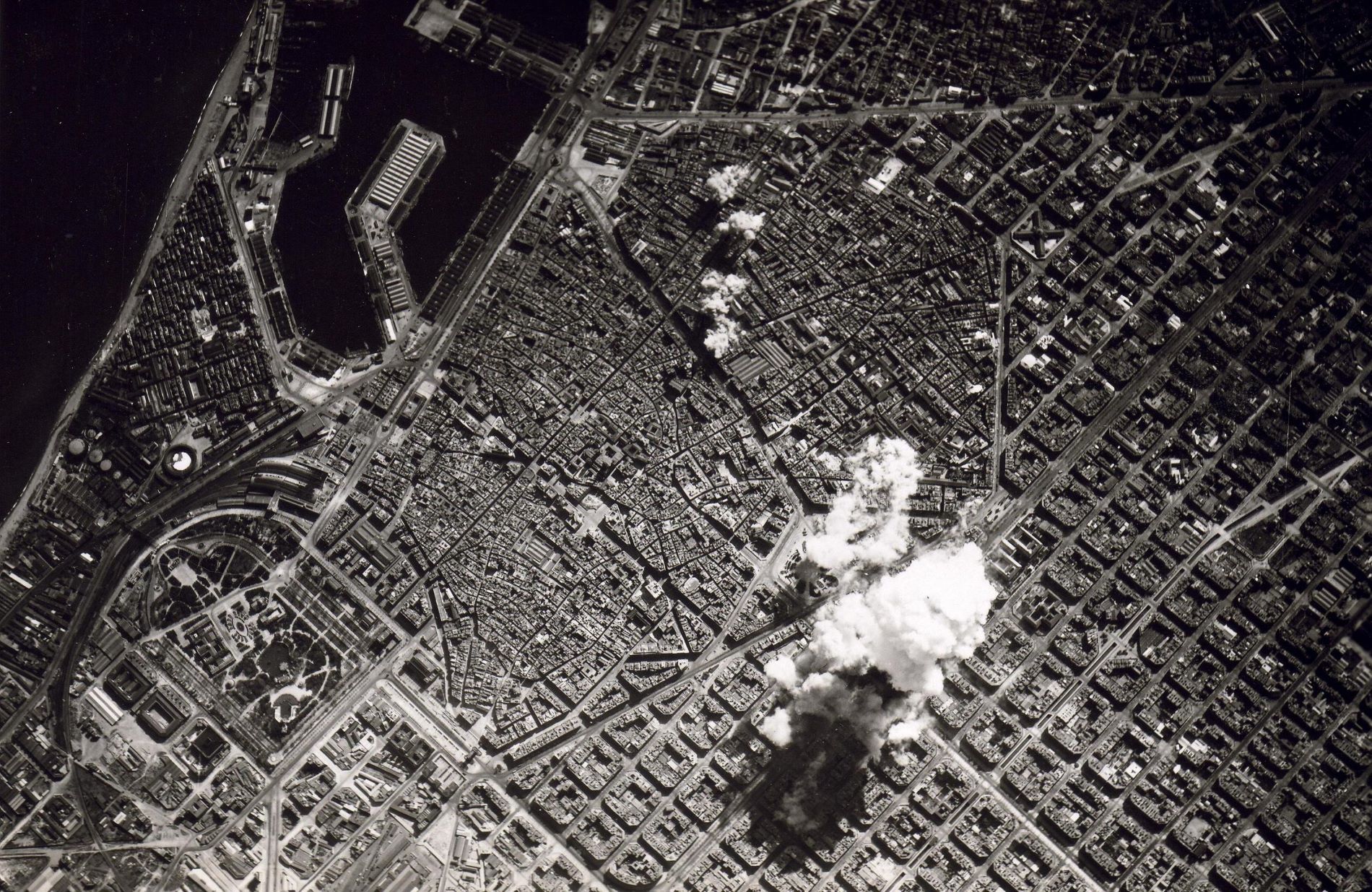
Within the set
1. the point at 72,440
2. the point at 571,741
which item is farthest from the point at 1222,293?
the point at 72,440

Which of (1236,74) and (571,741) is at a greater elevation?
(1236,74)

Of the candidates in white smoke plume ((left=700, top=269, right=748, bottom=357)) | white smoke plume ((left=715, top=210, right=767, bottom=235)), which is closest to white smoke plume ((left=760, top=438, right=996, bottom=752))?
white smoke plume ((left=700, top=269, right=748, bottom=357))

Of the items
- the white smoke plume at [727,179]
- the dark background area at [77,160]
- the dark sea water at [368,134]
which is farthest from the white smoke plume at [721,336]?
the dark background area at [77,160]

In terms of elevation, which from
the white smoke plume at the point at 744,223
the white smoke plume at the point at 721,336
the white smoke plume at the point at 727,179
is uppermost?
the white smoke plume at the point at 727,179

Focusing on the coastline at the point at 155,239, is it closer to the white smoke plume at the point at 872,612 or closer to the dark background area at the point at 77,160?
the dark background area at the point at 77,160

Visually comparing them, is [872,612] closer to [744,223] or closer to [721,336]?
[721,336]

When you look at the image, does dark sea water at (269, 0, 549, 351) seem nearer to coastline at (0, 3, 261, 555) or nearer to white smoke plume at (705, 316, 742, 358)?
coastline at (0, 3, 261, 555)

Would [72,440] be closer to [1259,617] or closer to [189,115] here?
[189,115]

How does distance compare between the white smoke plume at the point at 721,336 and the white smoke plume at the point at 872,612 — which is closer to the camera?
the white smoke plume at the point at 872,612
